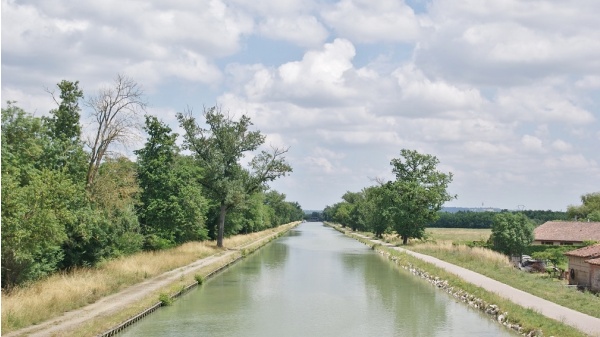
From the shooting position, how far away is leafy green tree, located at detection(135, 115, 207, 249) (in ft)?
155

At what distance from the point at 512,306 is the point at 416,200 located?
4887cm

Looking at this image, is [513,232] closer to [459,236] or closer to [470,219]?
[459,236]

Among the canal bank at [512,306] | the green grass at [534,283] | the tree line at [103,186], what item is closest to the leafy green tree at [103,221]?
the tree line at [103,186]

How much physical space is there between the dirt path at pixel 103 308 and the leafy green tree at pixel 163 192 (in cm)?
728

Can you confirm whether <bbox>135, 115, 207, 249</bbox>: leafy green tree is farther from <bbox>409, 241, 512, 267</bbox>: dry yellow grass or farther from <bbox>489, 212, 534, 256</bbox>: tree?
<bbox>489, 212, 534, 256</bbox>: tree

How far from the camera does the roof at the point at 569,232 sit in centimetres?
6234

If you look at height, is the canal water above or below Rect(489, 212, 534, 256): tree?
below

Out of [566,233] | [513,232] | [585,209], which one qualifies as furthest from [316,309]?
[585,209]

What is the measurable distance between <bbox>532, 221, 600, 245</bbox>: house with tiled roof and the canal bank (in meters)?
27.6

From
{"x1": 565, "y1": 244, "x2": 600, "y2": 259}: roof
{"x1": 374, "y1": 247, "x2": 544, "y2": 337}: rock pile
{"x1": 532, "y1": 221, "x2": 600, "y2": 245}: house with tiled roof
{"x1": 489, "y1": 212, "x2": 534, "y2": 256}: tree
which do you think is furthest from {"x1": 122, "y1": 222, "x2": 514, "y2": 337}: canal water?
{"x1": 532, "y1": 221, "x2": 600, "y2": 245}: house with tiled roof

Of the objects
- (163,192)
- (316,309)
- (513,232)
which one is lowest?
(316,309)

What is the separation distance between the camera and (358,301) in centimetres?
3062

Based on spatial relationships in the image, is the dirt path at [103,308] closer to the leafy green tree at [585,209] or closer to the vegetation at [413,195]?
the vegetation at [413,195]

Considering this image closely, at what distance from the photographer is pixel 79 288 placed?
25.9m
